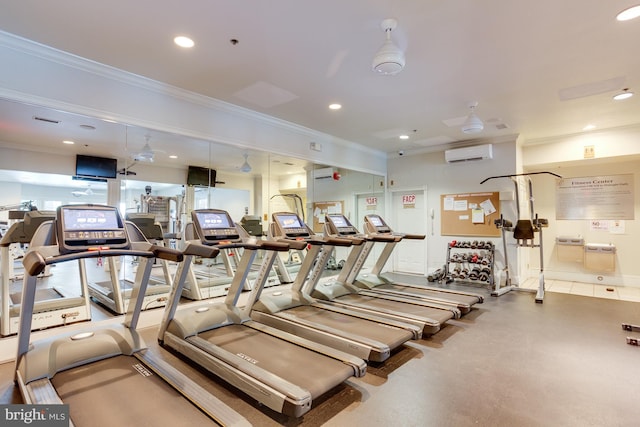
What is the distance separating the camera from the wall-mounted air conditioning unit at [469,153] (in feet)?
20.6

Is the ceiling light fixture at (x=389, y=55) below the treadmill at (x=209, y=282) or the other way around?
the other way around

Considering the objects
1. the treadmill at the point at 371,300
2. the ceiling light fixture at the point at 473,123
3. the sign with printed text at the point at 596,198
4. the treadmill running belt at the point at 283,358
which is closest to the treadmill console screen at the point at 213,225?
the treadmill running belt at the point at 283,358

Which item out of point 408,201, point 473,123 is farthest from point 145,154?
point 408,201

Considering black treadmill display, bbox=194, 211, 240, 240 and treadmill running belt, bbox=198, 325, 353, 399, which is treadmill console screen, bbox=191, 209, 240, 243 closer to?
black treadmill display, bbox=194, 211, 240, 240

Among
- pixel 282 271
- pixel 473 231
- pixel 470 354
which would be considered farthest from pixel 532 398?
pixel 473 231

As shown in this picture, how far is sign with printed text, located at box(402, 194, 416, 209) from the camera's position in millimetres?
7594

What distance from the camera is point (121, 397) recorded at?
2.11m

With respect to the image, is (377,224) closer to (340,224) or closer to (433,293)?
(340,224)

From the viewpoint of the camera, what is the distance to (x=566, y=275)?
22.2 ft

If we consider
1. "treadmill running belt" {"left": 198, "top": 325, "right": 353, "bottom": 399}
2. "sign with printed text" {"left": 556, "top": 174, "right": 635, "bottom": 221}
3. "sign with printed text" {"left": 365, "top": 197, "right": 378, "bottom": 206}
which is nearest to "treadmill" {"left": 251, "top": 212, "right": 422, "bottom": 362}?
"treadmill running belt" {"left": 198, "top": 325, "right": 353, "bottom": 399}

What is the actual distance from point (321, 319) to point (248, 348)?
3.55ft

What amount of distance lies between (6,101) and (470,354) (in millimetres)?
4946

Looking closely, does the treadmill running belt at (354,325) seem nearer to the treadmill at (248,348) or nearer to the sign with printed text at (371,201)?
the treadmill at (248,348)

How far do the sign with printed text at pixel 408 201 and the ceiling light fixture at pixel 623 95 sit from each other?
390 centimetres
